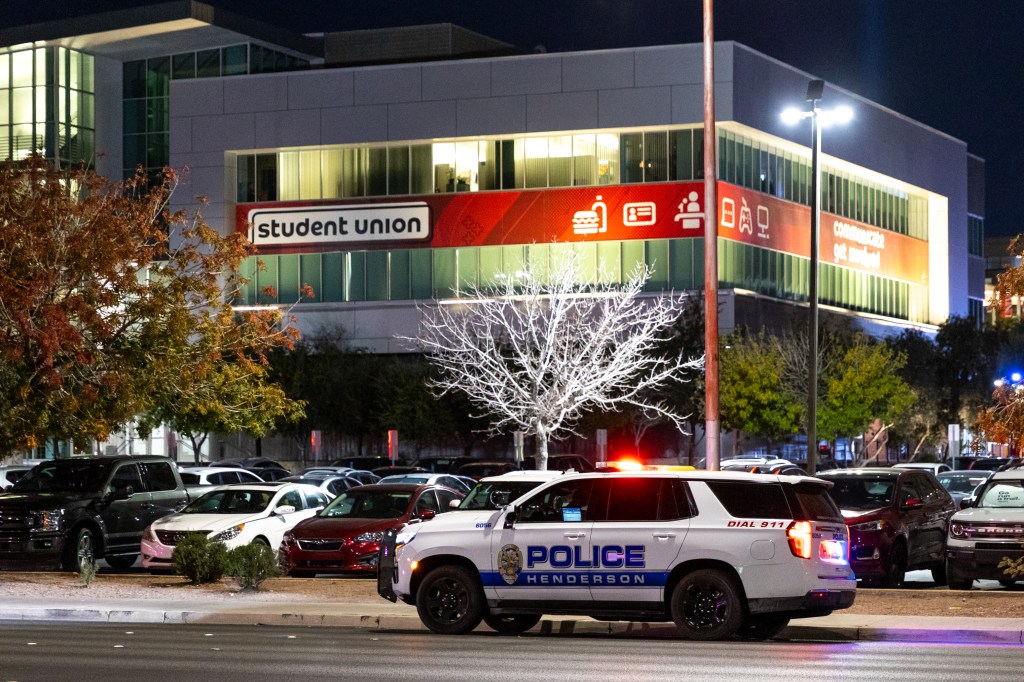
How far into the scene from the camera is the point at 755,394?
56344mm

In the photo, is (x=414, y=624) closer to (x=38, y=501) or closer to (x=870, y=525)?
(x=870, y=525)

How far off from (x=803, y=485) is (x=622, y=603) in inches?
86.5

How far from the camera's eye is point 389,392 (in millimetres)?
69188

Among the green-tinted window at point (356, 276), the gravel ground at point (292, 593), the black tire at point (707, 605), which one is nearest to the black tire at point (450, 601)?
the black tire at point (707, 605)

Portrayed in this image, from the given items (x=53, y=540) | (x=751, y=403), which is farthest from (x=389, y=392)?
(x=53, y=540)

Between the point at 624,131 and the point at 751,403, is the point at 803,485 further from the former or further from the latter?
the point at 624,131

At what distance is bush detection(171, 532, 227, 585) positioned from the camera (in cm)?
2289

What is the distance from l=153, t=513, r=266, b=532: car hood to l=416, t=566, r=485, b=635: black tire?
899 cm

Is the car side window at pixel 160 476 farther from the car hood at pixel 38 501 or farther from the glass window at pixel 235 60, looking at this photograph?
the glass window at pixel 235 60

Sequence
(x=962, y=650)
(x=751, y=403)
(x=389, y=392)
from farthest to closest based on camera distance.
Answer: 1. (x=389, y=392)
2. (x=751, y=403)
3. (x=962, y=650)

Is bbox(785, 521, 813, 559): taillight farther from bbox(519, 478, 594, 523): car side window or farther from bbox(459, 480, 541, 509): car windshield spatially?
bbox(459, 480, 541, 509): car windshield

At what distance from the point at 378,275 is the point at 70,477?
154ft

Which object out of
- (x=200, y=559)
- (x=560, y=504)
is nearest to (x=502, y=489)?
(x=560, y=504)

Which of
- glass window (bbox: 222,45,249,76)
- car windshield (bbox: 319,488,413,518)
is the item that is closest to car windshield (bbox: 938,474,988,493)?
car windshield (bbox: 319,488,413,518)
